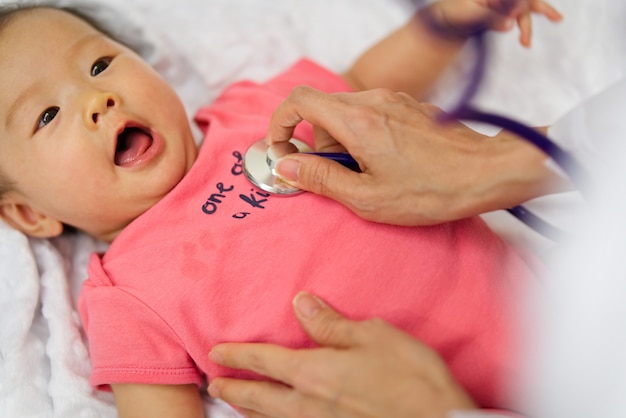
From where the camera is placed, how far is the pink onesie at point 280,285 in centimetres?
85

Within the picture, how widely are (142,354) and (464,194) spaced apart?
1.68 ft

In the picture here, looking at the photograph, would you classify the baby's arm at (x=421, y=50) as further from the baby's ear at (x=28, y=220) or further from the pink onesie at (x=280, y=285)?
the baby's ear at (x=28, y=220)

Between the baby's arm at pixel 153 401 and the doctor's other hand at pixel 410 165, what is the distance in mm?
367

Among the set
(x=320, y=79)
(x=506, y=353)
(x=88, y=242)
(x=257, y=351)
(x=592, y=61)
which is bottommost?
(x=88, y=242)

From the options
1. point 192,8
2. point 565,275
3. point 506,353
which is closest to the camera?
point 565,275

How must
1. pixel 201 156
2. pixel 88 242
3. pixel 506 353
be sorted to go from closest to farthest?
pixel 506 353 → pixel 201 156 → pixel 88 242

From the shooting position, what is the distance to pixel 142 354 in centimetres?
88

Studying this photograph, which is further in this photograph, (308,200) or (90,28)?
(90,28)

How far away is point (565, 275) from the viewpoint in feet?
2.35

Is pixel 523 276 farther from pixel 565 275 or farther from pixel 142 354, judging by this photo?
pixel 142 354

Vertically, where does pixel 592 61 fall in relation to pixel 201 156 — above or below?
above

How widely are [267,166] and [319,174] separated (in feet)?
0.49

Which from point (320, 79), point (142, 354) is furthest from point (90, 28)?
point (142, 354)

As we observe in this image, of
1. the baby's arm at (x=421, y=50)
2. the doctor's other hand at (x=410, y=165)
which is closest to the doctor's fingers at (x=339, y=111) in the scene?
the doctor's other hand at (x=410, y=165)
